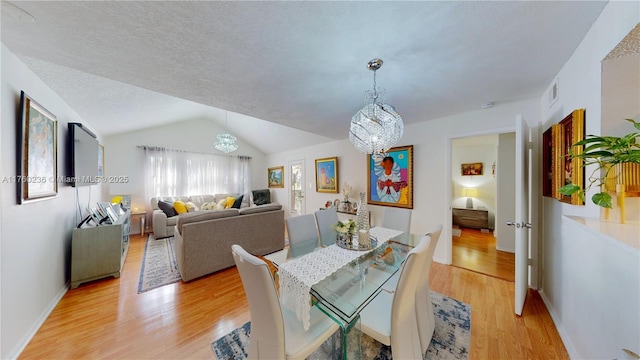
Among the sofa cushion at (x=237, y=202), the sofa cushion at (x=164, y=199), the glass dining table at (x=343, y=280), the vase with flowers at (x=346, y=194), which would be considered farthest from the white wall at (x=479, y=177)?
the sofa cushion at (x=164, y=199)

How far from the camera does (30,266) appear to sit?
5.23 feet

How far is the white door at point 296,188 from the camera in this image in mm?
5508

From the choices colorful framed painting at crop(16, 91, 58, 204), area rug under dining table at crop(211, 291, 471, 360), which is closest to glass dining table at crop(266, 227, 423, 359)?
area rug under dining table at crop(211, 291, 471, 360)

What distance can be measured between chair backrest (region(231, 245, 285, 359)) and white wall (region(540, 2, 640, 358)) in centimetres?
146

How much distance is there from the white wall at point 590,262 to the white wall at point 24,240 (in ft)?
11.1

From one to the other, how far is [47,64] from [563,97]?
4.36 metres

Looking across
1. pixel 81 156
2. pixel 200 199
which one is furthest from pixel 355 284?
pixel 200 199

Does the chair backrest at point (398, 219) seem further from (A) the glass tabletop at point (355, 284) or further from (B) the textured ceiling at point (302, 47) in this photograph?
(B) the textured ceiling at point (302, 47)

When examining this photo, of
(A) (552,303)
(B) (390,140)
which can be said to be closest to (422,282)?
(B) (390,140)

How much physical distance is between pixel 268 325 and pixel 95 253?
2.79 metres

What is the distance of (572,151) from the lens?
1.29 meters

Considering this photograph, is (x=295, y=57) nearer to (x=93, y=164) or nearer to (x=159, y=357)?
(x=159, y=357)

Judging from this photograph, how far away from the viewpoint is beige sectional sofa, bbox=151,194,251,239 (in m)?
4.25

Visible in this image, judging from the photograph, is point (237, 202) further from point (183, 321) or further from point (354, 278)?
point (354, 278)
